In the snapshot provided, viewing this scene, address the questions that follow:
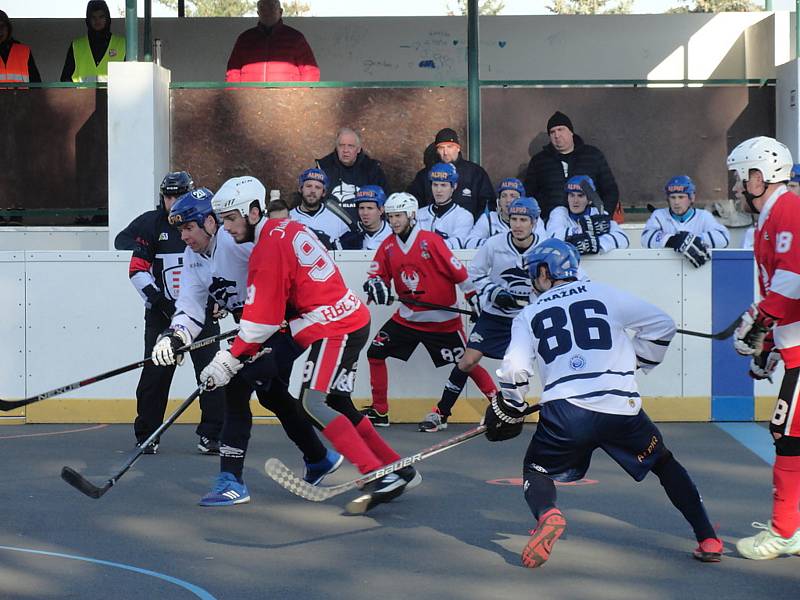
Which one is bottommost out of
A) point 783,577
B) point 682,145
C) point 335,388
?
point 783,577

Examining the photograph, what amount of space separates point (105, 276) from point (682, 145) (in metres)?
5.36

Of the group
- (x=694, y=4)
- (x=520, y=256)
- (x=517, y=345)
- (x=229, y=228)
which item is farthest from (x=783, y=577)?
(x=694, y=4)

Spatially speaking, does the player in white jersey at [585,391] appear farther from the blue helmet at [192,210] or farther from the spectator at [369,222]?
the spectator at [369,222]

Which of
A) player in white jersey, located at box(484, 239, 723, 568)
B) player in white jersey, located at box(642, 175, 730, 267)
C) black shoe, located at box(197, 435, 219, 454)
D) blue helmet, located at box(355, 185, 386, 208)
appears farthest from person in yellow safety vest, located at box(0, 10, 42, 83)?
player in white jersey, located at box(484, 239, 723, 568)

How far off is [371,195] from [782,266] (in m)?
4.67

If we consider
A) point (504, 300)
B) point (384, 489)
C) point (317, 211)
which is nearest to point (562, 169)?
point (317, 211)

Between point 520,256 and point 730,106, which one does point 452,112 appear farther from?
point 520,256

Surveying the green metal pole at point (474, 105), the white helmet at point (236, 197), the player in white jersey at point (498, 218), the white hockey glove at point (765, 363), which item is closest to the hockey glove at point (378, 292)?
the player in white jersey at point (498, 218)

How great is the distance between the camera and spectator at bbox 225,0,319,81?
38.4 ft

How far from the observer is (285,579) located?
4.99 meters

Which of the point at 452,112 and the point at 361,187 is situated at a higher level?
the point at 452,112

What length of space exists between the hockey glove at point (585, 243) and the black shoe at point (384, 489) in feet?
10.1

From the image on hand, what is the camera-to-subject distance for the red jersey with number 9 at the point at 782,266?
5172 millimetres

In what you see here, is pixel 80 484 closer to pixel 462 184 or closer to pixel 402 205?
pixel 402 205
